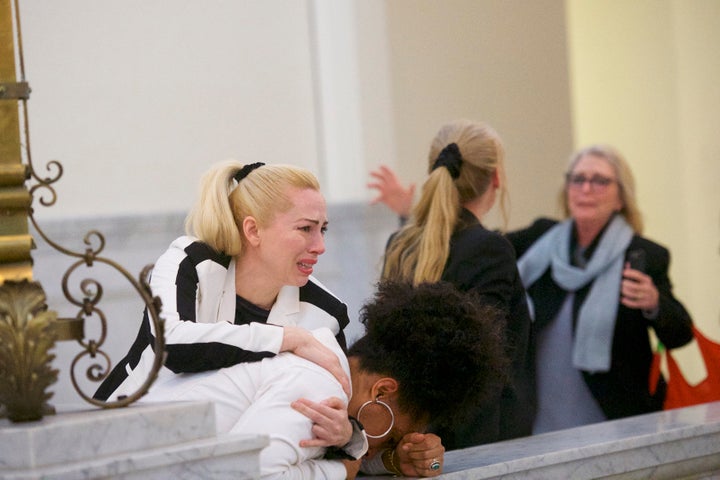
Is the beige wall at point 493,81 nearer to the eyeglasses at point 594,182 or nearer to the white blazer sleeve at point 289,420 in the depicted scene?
the eyeglasses at point 594,182

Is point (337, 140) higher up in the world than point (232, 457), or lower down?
higher up

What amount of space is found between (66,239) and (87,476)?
12.7 feet

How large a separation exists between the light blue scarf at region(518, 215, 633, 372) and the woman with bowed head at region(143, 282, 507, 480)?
207 cm

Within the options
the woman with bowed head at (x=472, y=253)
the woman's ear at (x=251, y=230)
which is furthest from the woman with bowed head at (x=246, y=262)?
the woman with bowed head at (x=472, y=253)

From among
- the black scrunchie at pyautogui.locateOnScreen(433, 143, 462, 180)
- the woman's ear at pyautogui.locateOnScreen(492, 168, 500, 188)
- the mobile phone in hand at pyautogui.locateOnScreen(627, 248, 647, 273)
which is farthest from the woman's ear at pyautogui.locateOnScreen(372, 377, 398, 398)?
the mobile phone in hand at pyautogui.locateOnScreen(627, 248, 647, 273)

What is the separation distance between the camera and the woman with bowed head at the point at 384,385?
8.05 feet

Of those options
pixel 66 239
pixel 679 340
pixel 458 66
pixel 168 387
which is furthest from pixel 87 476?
pixel 458 66

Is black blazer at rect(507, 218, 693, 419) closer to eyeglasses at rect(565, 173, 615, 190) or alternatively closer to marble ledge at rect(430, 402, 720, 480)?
eyeglasses at rect(565, 173, 615, 190)

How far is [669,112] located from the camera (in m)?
9.06

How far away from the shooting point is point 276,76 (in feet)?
22.3

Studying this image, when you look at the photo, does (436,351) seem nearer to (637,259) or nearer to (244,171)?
(244,171)

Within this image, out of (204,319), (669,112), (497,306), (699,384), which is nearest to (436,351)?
(204,319)

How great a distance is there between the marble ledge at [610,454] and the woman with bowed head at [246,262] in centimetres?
50

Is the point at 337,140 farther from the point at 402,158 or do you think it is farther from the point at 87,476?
the point at 87,476
